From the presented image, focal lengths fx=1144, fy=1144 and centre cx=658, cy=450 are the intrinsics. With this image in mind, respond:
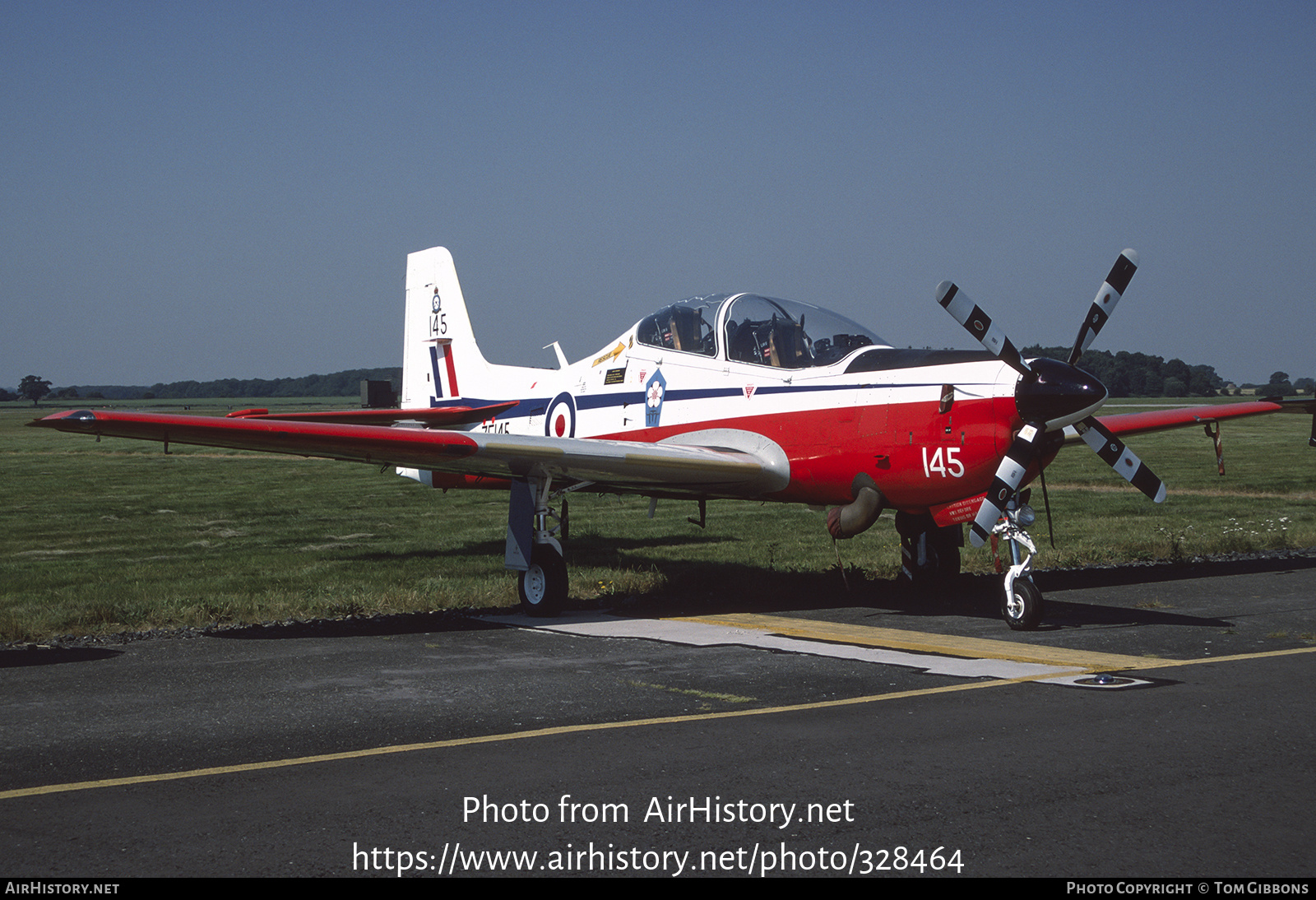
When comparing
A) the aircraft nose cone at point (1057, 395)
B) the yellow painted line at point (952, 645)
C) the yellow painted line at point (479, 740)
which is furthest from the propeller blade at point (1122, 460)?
the yellow painted line at point (479, 740)

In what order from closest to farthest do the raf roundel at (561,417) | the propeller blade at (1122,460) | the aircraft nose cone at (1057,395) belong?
1. the aircraft nose cone at (1057,395)
2. the propeller blade at (1122,460)
3. the raf roundel at (561,417)

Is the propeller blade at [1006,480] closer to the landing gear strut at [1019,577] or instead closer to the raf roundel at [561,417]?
the landing gear strut at [1019,577]

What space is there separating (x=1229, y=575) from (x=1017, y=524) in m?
4.67

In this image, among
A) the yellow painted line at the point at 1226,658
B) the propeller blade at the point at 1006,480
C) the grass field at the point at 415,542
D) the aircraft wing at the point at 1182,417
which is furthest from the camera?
the aircraft wing at the point at 1182,417

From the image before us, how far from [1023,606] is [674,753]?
184 inches

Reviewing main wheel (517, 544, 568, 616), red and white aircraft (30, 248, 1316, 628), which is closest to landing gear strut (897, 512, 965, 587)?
red and white aircraft (30, 248, 1316, 628)

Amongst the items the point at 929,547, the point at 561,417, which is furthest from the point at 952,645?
the point at 561,417

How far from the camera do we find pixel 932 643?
8711 millimetres

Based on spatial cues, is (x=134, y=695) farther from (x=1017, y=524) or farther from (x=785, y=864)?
(x=1017, y=524)

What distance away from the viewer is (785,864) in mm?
4004

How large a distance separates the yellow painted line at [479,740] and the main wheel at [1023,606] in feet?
6.38

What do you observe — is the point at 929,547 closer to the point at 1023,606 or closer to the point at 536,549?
the point at 1023,606

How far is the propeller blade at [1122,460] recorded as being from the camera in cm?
936

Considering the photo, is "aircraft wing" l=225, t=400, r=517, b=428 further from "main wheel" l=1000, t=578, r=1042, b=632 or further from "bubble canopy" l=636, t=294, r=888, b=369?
"main wheel" l=1000, t=578, r=1042, b=632
